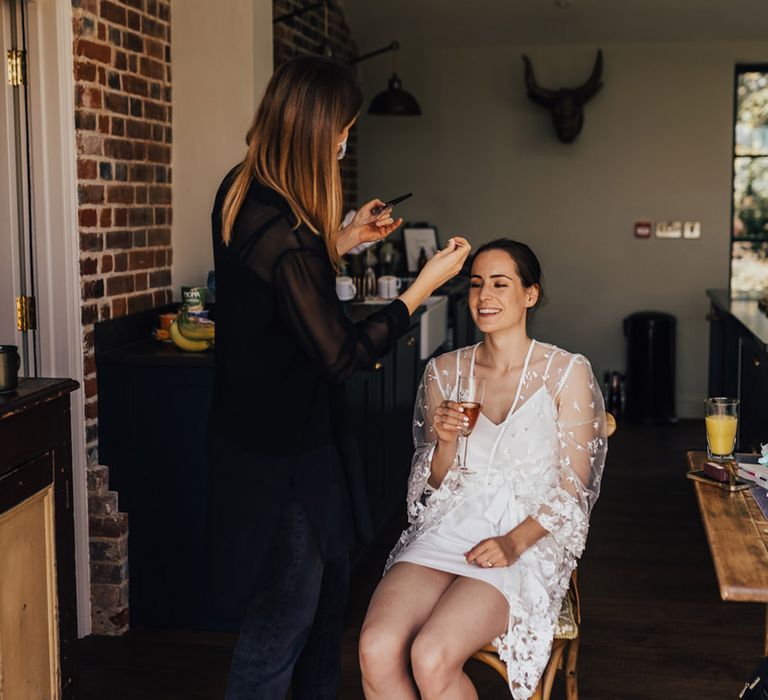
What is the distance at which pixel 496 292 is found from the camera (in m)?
2.76

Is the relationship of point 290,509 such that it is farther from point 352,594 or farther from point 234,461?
point 352,594

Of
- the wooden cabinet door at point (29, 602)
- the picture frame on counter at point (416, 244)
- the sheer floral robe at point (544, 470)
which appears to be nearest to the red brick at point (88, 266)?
→ the wooden cabinet door at point (29, 602)

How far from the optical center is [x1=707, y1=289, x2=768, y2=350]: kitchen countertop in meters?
4.72

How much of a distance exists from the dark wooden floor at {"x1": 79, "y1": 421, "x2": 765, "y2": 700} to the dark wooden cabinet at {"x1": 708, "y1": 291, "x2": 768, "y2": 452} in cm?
58

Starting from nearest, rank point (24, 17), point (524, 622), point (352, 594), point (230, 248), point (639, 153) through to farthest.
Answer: point (230, 248) < point (524, 622) < point (24, 17) < point (352, 594) < point (639, 153)

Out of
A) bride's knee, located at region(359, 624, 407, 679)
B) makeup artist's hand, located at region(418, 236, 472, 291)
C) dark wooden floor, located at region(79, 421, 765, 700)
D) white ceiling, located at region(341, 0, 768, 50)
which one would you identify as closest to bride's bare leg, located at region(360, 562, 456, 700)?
bride's knee, located at region(359, 624, 407, 679)

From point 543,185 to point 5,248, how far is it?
4.95 metres

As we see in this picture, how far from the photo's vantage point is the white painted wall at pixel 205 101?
13.2 ft

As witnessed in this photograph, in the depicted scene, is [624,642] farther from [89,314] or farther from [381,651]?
[89,314]

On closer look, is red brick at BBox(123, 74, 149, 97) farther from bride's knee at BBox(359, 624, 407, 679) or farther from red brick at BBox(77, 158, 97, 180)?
bride's knee at BBox(359, 624, 407, 679)

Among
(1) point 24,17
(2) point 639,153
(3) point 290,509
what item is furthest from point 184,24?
(2) point 639,153

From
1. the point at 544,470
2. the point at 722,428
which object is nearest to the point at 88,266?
the point at 544,470

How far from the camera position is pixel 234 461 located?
7.20 feet

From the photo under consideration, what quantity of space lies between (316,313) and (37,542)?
92 cm
